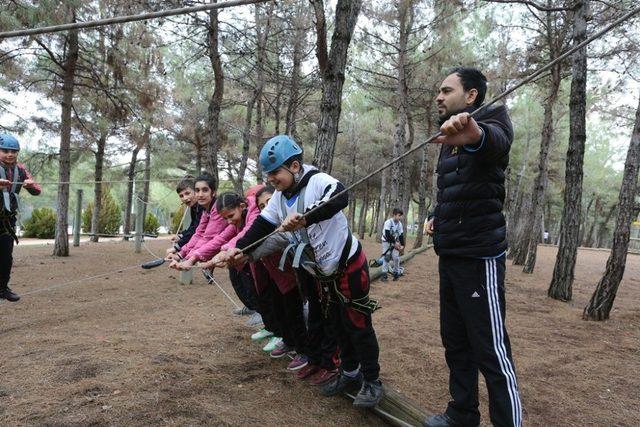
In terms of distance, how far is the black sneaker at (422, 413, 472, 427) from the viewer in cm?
244

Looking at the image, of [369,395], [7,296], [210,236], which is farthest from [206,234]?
[7,296]

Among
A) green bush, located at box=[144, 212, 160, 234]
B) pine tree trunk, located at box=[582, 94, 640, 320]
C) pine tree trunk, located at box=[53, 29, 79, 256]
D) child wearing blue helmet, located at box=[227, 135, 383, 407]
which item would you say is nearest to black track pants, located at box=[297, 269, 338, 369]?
child wearing blue helmet, located at box=[227, 135, 383, 407]

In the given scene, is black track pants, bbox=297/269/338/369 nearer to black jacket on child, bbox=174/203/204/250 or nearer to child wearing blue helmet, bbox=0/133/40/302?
black jacket on child, bbox=174/203/204/250

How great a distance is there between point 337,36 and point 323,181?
3222 millimetres

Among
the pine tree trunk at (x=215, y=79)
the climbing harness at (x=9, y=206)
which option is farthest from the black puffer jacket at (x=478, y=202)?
the pine tree trunk at (x=215, y=79)

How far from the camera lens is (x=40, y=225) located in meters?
20.6

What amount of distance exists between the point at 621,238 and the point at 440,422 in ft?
15.1

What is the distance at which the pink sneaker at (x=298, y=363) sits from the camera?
3.42 metres

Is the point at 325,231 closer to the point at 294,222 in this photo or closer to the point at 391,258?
the point at 294,222

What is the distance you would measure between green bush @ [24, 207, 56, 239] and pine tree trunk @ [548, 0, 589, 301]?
21798 mm

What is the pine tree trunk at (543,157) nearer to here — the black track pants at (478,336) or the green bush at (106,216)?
the black track pants at (478,336)

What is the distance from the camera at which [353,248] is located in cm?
287

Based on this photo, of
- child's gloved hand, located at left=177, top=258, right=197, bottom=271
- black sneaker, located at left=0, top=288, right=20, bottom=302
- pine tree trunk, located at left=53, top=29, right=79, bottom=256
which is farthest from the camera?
pine tree trunk, located at left=53, top=29, right=79, bottom=256

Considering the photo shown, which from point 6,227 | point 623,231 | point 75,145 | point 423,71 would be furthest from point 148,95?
point 623,231
